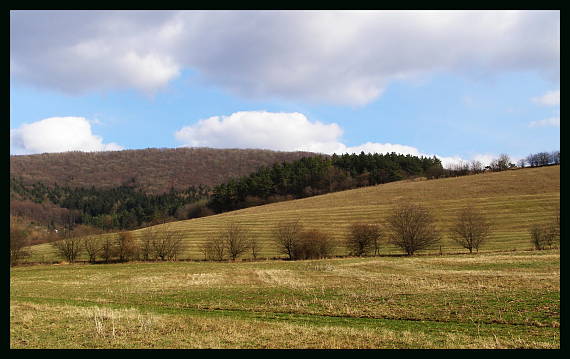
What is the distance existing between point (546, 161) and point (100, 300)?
154527mm

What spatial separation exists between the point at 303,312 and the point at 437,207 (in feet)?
266

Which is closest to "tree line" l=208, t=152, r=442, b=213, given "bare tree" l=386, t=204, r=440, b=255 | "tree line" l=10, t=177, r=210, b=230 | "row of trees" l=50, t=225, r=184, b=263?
"tree line" l=10, t=177, r=210, b=230

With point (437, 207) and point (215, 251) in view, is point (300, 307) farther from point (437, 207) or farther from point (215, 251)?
point (437, 207)

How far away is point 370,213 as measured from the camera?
9694 centimetres

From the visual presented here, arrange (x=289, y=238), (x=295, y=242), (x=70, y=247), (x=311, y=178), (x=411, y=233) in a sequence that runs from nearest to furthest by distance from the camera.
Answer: (x=295, y=242) < (x=411, y=233) < (x=289, y=238) < (x=70, y=247) < (x=311, y=178)

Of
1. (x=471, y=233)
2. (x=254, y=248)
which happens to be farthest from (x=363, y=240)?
(x=254, y=248)

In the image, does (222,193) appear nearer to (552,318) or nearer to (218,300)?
(218,300)

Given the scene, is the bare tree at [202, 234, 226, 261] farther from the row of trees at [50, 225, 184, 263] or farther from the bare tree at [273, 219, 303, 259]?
the bare tree at [273, 219, 303, 259]

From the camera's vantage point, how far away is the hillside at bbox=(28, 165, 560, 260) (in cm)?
7831

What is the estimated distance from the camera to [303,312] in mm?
22859

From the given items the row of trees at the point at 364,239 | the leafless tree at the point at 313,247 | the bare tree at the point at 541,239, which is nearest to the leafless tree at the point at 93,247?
the row of trees at the point at 364,239

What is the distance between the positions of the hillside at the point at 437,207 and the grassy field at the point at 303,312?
36.0 m

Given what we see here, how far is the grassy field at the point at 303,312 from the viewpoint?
52.5ft
